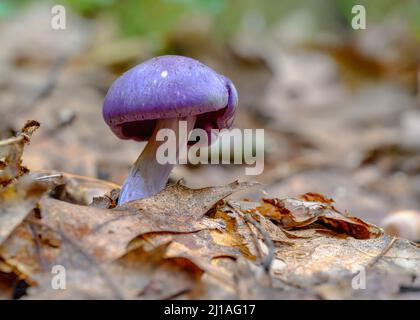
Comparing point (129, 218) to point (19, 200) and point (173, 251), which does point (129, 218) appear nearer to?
point (173, 251)

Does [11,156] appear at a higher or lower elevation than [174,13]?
lower

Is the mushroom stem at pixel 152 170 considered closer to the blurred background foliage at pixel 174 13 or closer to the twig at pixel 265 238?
the twig at pixel 265 238

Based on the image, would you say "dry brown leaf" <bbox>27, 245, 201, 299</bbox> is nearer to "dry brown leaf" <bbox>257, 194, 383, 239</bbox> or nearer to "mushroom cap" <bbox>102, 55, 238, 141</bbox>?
"mushroom cap" <bbox>102, 55, 238, 141</bbox>

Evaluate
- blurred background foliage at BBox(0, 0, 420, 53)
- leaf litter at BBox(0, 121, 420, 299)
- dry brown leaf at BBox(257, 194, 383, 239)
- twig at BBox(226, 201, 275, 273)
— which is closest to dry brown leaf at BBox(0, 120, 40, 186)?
leaf litter at BBox(0, 121, 420, 299)

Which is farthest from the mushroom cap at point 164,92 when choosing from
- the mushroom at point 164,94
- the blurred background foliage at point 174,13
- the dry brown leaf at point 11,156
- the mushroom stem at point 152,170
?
the blurred background foliage at point 174,13

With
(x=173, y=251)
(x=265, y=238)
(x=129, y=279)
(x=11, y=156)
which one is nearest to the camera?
(x=129, y=279)

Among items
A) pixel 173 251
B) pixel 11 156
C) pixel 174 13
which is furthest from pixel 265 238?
pixel 174 13
